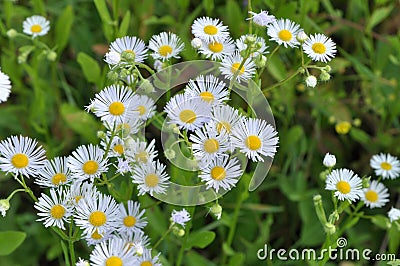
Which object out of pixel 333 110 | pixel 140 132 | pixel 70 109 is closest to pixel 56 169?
pixel 140 132

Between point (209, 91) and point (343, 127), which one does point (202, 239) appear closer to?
point (209, 91)

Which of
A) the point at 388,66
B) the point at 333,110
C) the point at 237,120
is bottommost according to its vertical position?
the point at 237,120

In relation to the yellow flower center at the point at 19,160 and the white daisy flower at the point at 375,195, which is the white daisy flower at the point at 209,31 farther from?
the white daisy flower at the point at 375,195

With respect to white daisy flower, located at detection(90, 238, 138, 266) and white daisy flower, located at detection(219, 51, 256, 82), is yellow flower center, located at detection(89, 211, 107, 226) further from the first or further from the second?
white daisy flower, located at detection(219, 51, 256, 82)

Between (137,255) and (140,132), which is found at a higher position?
(140,132)

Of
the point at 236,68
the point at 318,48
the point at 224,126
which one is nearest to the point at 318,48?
the point at 318,48

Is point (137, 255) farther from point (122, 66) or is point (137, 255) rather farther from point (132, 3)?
point (132, 3)
